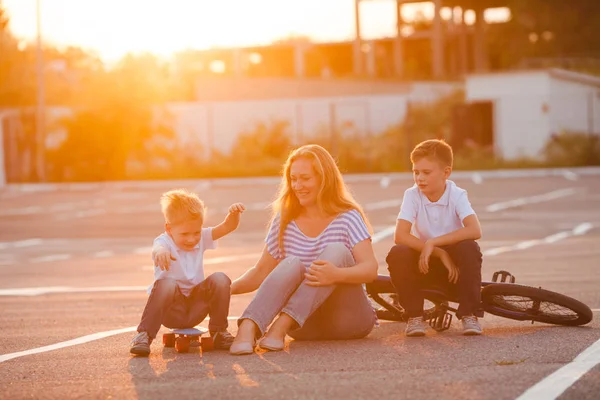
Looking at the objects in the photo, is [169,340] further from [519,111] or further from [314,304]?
[519,111]

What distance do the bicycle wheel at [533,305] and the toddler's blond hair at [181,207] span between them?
6.67ft

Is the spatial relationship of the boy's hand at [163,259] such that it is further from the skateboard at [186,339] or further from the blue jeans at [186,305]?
the skateboard at [186,339]

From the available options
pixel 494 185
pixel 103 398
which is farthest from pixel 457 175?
pixel 103 398

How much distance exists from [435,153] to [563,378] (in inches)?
95.9

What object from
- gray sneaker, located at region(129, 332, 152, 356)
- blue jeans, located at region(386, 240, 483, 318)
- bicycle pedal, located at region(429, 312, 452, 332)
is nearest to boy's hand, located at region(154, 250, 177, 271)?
gray sneaker, located at region(129, 332, 152, 356)

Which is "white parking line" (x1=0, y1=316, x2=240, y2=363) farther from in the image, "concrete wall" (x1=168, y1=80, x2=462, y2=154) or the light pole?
"concrete wall" (x1=168, y1=80, x2=462, y2=154)

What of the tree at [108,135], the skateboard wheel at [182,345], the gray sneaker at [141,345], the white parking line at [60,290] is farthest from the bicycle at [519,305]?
the tree at [108,135]

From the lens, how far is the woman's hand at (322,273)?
24.5ft

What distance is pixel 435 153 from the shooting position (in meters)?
8.20

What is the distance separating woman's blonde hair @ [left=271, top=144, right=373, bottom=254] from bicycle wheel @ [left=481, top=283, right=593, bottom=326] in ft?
3.21

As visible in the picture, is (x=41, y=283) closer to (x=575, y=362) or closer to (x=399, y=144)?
(x=575, y=362)

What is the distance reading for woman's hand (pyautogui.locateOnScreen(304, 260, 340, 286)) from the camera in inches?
294

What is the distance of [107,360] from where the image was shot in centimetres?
738

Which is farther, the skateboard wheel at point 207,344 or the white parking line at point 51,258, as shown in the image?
the white parking line at point 51,258
